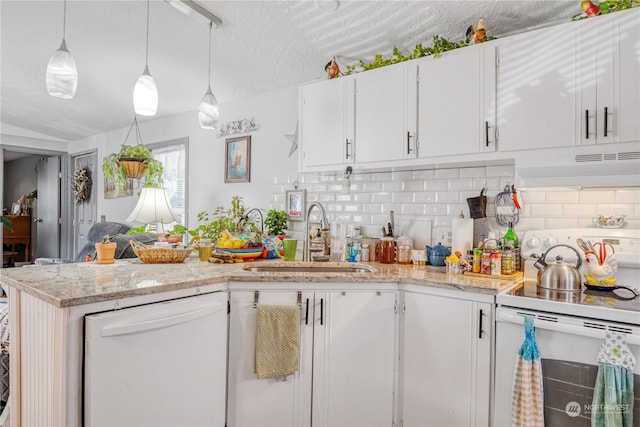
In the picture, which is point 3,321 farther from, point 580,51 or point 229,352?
point 580,51

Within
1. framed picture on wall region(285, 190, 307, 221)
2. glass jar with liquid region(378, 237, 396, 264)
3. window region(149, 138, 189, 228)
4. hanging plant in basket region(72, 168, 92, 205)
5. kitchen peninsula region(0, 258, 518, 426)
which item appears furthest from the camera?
hanging plant in basket region(72, 168, 92, 205)

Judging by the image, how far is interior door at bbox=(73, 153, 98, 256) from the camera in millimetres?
5855

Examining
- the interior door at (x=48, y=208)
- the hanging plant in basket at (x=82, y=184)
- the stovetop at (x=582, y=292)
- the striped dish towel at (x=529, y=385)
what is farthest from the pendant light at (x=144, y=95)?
the interior door at (x=48, y=208)

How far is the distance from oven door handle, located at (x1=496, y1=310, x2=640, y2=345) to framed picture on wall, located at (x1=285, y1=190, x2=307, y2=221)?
71.4 inches

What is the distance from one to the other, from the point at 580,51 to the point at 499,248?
105 cm

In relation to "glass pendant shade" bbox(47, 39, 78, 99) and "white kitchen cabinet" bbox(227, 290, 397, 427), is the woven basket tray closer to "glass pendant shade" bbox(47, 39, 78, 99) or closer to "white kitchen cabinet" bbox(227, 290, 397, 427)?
"white kitchen cabinet" bbox(227, 290, 397, 427)

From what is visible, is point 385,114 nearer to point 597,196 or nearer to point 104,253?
point 597,196

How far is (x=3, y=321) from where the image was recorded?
205cm

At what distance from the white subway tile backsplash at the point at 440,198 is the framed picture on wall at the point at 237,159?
1.31 ft

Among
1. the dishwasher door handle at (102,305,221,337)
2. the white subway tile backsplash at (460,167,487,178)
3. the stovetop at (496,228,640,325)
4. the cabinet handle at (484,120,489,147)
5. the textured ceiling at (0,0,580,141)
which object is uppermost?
the textured ceiling at (0,0,580,141)

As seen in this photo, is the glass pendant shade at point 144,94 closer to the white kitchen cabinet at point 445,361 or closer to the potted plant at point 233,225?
the potted plant at point 233,225

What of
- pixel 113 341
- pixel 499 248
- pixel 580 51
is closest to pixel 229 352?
pixel 113 341

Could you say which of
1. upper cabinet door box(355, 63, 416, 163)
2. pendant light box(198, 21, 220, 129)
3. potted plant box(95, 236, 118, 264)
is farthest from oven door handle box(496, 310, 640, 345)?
potted plant box(95, 236, 118, 264)

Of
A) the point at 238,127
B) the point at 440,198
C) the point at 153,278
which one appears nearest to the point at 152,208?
the point at 238,127
